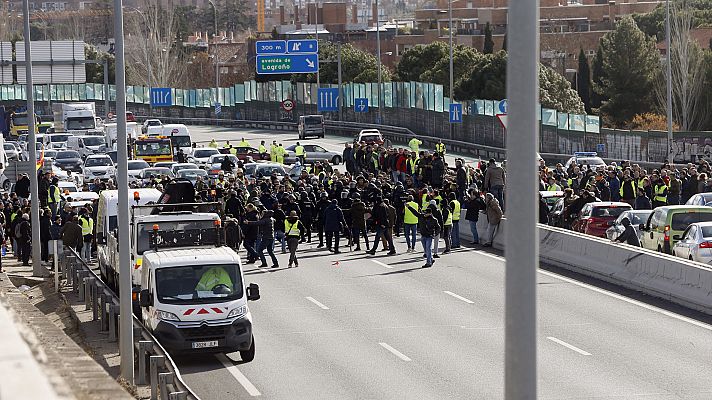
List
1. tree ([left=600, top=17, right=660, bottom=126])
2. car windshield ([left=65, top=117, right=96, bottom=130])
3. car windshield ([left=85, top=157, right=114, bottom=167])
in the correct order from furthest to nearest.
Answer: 1. tree ([left=600, top=17, right=660, bottom=126])
2. car windshield ([left=65, top=117, right=96, bottom=130])
3. car windshield ([left=85, top=157, right=114, bottom=167])

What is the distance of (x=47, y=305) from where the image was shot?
92.7 feet

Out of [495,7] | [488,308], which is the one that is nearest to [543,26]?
[495,7]

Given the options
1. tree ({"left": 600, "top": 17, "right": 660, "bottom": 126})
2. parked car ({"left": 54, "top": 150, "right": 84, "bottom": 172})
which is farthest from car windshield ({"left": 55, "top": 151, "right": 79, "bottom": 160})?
tree ({"left": 600, "top": 17, "right": 660, "bottom": 126})

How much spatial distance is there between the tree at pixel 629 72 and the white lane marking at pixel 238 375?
73617 mm

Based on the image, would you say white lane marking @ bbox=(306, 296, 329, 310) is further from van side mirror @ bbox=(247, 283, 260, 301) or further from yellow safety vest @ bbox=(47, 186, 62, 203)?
yellow safety vest @ bbox=(47, 186, 62, 203)

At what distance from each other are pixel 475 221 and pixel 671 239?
7.12 metres

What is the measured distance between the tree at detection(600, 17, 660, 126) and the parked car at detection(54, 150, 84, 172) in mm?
41270

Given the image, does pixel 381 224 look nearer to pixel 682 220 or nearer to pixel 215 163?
pixel 682 220

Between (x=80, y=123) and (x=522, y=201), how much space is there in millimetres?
81921

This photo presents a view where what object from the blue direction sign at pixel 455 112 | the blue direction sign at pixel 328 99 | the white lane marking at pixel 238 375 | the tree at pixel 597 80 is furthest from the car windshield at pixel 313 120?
the white lane marking at pixel 238 375

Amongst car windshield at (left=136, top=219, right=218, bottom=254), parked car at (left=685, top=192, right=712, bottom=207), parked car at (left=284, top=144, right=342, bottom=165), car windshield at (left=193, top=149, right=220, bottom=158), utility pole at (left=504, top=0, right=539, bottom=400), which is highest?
utility pole at (left=504, top=0, right=539, bottom=400)

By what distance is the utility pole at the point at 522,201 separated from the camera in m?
7.58

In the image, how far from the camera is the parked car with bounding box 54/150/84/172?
6456cm

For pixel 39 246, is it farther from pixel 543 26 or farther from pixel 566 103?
pixel 543 26
